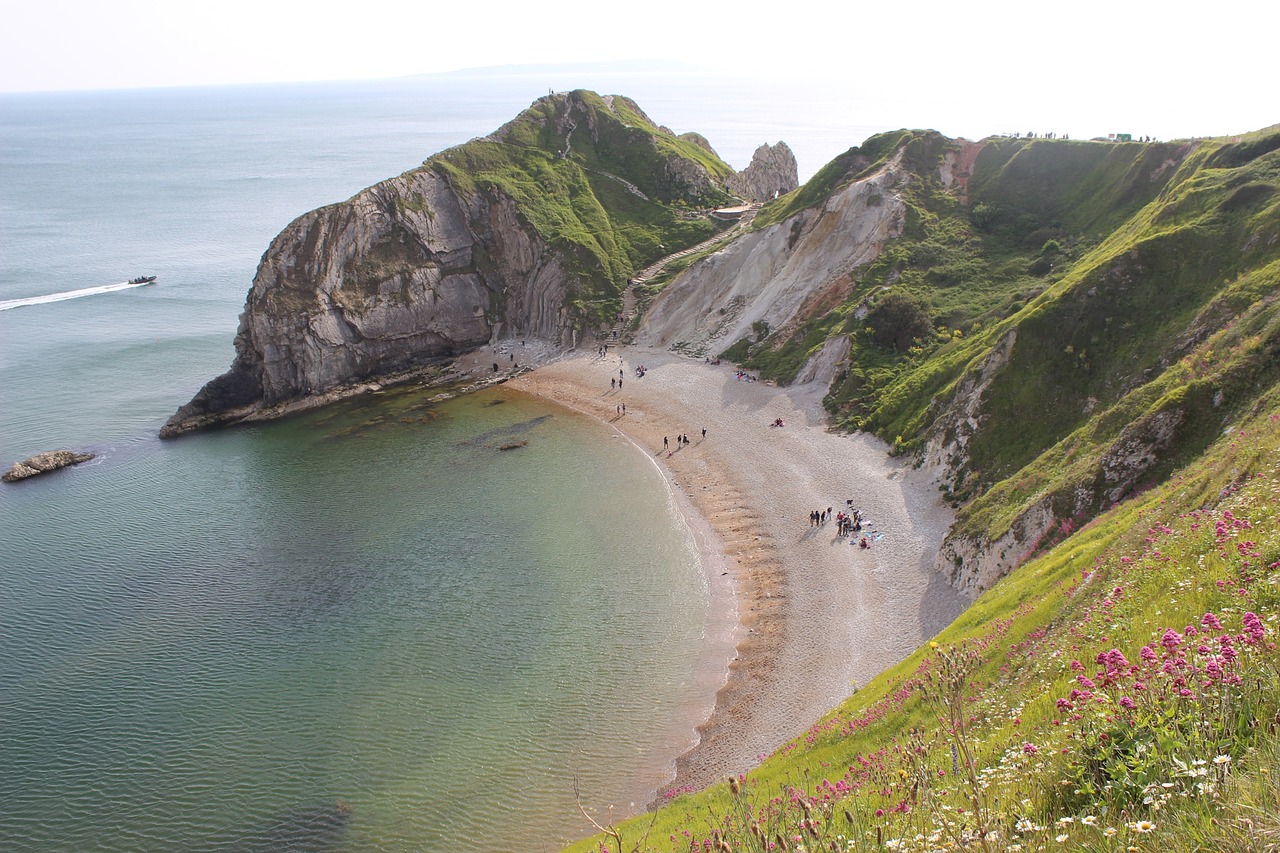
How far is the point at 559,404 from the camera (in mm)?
74375

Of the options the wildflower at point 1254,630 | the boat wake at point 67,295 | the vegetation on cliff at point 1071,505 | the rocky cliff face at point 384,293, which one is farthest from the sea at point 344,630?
the boat wake at point 67,295

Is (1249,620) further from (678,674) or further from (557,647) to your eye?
(557,647)

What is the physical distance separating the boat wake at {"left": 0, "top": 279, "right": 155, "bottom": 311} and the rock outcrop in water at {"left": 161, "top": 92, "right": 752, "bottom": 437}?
5764 centimetres

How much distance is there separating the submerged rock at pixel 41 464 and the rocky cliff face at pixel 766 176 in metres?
89.0

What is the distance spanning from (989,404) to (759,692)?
80.2 ft

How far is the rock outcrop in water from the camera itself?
255 ft

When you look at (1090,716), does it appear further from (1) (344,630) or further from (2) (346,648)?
(1) (344,630)

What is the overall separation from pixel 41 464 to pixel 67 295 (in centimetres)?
6541

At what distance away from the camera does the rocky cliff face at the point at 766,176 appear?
118 meters

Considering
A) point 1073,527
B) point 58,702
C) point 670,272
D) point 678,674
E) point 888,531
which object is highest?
point 670,272

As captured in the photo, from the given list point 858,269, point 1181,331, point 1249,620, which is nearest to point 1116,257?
point 1181,331

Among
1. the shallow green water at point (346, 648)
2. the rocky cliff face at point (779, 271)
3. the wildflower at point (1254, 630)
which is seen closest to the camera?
the wildflower at point (1254, 630)

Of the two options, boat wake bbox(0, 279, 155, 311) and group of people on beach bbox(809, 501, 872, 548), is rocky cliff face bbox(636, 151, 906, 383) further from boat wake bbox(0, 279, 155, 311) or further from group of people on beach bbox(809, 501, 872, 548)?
boat wake bbox(0, 279, 155, 311)

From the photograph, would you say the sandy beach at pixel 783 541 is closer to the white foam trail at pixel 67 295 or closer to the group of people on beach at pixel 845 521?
the group of people on beach at pixel 845 521
